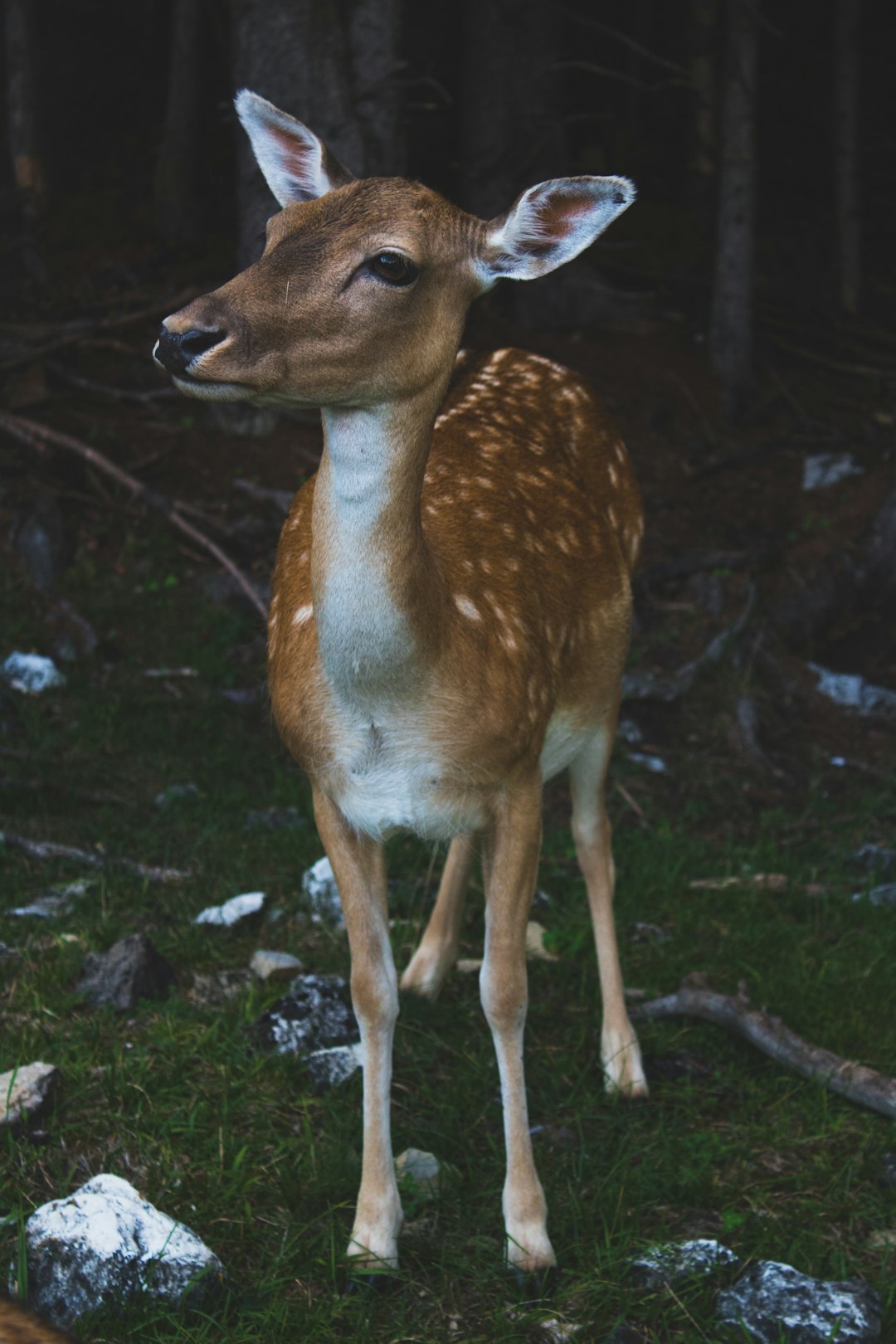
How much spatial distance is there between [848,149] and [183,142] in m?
4.65

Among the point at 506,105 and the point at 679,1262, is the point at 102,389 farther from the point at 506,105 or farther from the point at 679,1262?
the point at 679,1262

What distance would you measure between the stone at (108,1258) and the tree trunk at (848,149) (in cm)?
944

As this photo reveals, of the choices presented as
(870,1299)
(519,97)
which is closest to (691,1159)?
(870,1299)

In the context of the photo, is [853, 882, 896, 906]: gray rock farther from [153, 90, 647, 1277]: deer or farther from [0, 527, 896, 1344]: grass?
[153, 90, 647, 1277]: deer

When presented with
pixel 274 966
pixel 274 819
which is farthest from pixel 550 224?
pixel 274 819

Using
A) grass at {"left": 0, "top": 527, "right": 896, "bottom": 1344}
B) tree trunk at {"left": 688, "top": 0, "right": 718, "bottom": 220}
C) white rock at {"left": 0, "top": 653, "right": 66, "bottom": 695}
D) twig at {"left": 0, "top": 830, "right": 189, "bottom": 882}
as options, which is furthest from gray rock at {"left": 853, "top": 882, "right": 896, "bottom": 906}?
tree trunk at {"left": 688, "top": 0, "right": 718, "bottom": 220}

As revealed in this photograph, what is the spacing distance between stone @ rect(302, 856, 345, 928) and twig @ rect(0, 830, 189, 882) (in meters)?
0.41

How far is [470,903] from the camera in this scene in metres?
4.95

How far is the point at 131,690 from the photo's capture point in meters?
6.16

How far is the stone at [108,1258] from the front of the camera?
2859 mm

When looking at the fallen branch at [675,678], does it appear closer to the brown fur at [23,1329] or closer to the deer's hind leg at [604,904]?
the deer's hind leg at [604,904]

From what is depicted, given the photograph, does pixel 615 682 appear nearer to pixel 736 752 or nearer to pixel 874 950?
pixel 874 950

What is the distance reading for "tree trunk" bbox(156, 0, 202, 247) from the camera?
1005cm

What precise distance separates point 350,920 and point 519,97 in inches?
286
